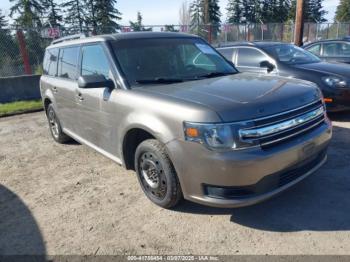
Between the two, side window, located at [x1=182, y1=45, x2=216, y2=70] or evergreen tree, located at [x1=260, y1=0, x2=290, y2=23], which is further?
evergreen tree, located at [x1=260, y1=0, x2=290, y2=23]

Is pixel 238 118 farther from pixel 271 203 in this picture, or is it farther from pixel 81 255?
pixel 81 255

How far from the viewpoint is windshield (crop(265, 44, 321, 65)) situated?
744 cm

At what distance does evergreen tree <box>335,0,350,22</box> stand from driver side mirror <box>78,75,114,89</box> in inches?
3183

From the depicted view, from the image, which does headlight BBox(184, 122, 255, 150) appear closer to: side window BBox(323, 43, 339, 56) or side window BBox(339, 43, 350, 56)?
side window BBox(339, 43, 350, 56)

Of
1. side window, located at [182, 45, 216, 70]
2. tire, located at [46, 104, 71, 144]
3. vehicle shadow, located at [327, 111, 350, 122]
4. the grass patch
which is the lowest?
vehicle shadow, located at [327, 111, 350, 122]

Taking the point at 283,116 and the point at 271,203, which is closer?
the point at 283,116

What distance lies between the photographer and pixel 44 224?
3627mm

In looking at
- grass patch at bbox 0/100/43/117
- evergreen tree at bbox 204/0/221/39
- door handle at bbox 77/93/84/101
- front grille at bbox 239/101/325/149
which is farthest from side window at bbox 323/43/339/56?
evergreen tree at bbox 204/0/221/39

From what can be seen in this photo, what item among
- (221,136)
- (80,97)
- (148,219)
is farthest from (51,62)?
(221,136)

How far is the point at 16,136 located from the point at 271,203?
578 cm

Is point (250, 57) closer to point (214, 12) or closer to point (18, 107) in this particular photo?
point (18, 107)

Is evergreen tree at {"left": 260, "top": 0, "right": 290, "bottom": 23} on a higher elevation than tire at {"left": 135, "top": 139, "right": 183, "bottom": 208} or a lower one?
higher

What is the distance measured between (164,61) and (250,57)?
4.08 metres

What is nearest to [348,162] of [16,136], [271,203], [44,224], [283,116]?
[271,203]
